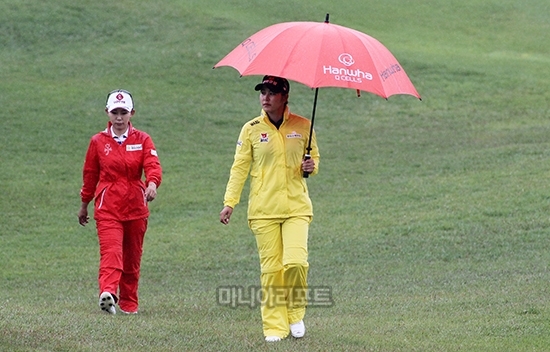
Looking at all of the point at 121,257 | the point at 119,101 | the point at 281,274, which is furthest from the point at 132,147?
the point at 281,274

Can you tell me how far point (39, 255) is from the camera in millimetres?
14883

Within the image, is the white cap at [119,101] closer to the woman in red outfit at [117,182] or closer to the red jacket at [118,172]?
the woman in red outfit at [117,182]

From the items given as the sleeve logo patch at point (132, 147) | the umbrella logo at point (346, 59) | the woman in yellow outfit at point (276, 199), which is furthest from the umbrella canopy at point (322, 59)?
the sleeve logo patch at point (132, 147)

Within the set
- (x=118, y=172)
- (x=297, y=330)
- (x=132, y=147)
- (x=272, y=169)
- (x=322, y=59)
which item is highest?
(x=322, y=59)

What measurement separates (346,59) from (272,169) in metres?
1.04

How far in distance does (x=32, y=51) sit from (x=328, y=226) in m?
16.5

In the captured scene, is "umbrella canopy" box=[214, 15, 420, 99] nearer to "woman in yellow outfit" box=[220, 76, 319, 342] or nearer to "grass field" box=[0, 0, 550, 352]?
"woman in yellow outfit" box=[220, 76, 319, 342]

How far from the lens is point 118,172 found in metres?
9.08

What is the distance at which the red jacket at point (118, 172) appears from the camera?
9031 millimetres

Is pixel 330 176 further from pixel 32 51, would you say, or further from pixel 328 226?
pixel 32 51

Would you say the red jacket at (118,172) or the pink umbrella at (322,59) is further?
the red jacket at (118,172)

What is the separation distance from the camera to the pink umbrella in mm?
7367

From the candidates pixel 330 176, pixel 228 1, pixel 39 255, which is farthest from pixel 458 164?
pixel 228 1

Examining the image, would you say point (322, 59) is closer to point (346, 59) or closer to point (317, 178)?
point (346, 59)
